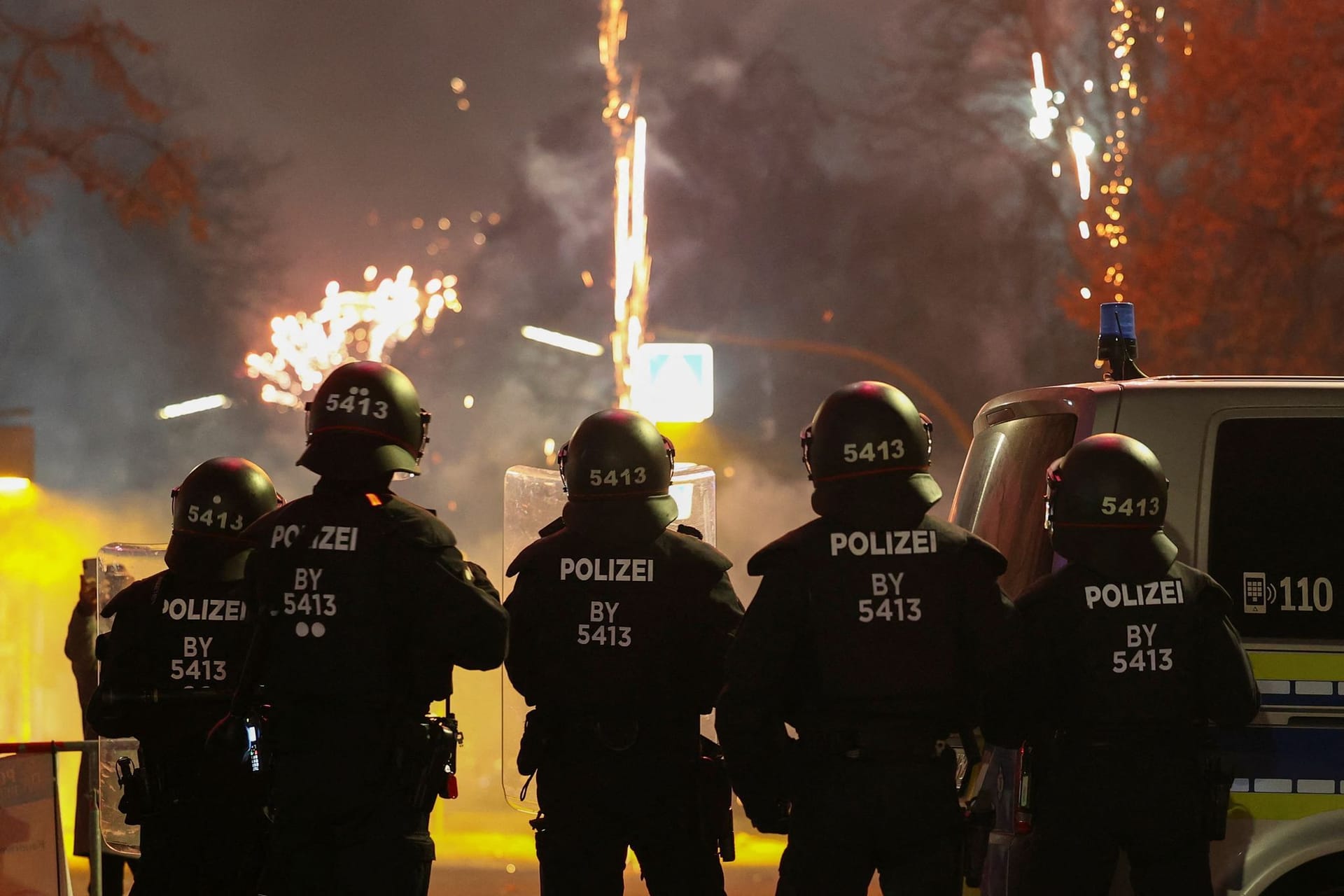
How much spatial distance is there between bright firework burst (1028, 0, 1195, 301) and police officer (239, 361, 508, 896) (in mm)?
20872

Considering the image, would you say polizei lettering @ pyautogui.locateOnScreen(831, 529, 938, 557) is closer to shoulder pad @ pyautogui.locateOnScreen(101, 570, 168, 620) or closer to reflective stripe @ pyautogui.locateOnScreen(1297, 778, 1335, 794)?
reflective stripe @ pyautogui.locateOnScreen(1297, 778, 1335, 794)

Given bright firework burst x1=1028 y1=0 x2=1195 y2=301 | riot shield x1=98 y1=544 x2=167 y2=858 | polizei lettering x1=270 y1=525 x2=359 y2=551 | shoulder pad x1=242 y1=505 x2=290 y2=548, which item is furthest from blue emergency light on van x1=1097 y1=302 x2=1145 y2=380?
bright firework burst x1=1028 y1=0 x2=1195 y2=301

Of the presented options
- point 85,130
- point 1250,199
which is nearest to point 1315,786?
point 1250,199

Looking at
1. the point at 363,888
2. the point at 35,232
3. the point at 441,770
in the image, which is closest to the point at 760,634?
the point at 441,770

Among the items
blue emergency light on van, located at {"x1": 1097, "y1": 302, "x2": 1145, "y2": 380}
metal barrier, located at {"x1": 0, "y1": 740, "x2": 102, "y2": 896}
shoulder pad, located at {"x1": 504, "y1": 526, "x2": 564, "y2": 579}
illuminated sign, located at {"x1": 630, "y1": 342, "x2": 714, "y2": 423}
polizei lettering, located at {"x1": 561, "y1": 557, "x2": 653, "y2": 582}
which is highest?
illuminated sign, located at {"x1": 630, "y1": 342, "x2": 714, "y2": 423}

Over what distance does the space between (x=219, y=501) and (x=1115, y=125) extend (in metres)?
22.5

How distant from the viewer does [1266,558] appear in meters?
3.82

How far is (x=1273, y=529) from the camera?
3.83 m

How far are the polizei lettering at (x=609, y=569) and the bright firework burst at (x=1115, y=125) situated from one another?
67.1ft

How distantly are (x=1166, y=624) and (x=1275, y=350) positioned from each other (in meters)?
18.3

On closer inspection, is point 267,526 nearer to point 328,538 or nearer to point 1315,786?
point 328,538

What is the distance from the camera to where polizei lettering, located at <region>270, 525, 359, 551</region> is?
390 cm

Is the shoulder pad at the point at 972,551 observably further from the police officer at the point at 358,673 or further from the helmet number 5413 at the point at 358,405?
the helmet number 5413 at the point at 358,405

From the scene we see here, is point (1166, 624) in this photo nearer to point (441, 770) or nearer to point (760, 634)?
point (760, 634)
